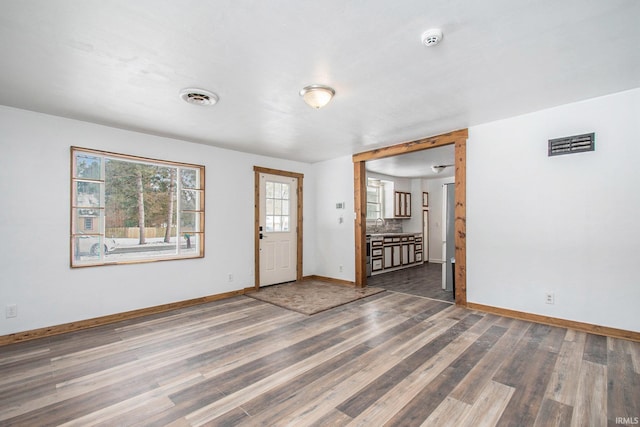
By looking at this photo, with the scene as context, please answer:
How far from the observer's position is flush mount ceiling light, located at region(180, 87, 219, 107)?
2848 mm

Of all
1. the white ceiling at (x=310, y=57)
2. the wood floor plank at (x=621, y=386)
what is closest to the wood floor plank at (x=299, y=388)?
the wood floor plank at (x=621, y=386)

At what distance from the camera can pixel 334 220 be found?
6090mm

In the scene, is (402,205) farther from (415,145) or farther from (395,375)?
(395,375)

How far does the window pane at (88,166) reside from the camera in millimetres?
3673

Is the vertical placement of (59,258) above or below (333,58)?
below

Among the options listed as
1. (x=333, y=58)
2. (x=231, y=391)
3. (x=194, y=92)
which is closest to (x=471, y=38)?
(x=333, y=58)

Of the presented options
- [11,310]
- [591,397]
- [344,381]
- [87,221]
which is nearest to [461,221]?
[591,397]

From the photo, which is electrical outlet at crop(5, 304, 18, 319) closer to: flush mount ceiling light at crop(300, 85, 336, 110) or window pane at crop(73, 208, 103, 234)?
window pane at crop(73, 208, 103, 234)

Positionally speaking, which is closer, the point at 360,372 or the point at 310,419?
the point at 310,419

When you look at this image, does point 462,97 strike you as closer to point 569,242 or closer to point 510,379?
point 569,242

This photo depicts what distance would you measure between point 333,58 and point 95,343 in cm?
364

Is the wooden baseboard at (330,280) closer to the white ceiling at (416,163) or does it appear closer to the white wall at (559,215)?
the white wall at (559,215)

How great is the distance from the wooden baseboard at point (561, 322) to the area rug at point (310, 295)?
1.74 meters

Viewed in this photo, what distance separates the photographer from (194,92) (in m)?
2.87
